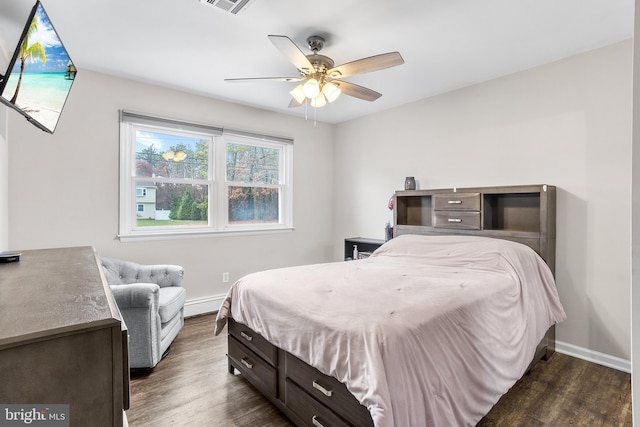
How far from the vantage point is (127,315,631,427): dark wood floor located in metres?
1.94

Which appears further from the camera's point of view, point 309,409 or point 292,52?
point 292,52

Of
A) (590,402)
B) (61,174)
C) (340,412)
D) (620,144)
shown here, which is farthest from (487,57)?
(61,174)

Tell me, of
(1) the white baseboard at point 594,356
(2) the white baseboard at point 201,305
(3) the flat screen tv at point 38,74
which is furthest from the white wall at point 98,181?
(1) the white baseboard at point 594,356

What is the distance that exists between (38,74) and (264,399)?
2307mm

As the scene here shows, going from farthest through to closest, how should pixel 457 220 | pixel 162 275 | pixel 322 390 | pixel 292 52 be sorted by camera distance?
pixel 457 220 → pixel 162 275 → pixel 292 52 → pixel 322 390

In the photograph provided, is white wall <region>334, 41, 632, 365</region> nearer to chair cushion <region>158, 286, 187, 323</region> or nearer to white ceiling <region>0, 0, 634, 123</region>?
white ceiling <region>0, 0, 634, 123</region>

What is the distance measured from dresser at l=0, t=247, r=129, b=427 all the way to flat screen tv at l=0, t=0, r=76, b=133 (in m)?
1.14

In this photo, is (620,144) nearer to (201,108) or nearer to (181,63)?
(181,63)

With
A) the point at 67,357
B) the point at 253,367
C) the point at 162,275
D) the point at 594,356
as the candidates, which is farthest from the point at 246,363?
the point at 594,356

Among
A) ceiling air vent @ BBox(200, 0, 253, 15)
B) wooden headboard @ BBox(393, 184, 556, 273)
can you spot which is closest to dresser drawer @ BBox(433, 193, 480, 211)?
wooden headboard @ BBox(393, 184, 556, 273)

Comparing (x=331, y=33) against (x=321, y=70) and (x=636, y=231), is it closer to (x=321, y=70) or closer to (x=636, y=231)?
(x=321, y=70)

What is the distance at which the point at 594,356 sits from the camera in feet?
8.82

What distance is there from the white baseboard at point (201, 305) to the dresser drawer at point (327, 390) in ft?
7.41

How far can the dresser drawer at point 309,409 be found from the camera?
1.57m
